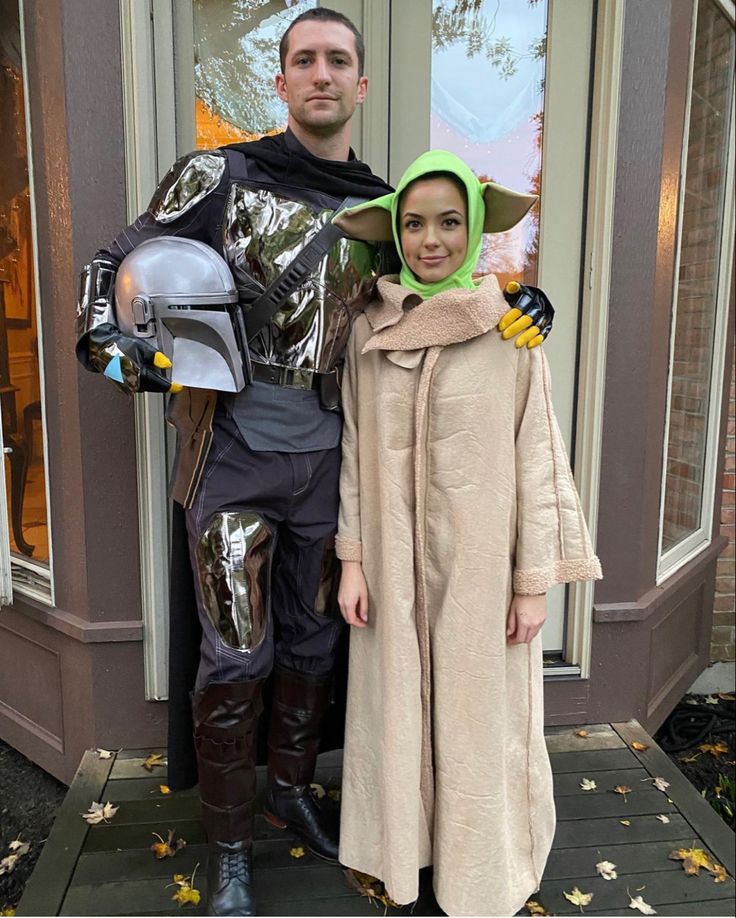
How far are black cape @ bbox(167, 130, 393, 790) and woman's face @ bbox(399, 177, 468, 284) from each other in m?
0.29

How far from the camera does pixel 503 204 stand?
5.50 feet

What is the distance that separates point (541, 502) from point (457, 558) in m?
0.22

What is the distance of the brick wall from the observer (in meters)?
3.44

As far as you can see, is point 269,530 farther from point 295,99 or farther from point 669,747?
point 669,747

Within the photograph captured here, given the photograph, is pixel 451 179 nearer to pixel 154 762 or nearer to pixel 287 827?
pixel 287 827

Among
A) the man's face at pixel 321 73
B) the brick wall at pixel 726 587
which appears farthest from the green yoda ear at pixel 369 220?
the brick wall at pixel 726 587

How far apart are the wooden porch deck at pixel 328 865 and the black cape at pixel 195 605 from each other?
22 centimetres

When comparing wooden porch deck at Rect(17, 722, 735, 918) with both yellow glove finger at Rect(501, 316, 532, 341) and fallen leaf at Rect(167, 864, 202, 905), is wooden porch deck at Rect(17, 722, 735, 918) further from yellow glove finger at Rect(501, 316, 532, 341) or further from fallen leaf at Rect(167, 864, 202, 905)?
yellow glove finger at Rect(501, 316, 532, 341)

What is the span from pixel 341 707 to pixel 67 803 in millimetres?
889

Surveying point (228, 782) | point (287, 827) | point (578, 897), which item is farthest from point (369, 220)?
point (578, 897)

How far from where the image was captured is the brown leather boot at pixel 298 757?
204 centimetres

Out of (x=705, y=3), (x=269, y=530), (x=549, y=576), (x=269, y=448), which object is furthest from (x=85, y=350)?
(x=705, y=3)

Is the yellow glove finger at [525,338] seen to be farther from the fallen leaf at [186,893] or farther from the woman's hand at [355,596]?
the fallen leaf at [186,893]

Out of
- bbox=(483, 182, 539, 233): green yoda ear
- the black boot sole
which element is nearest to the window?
bbox=(483, 182, 539, 233): green yoda ear
